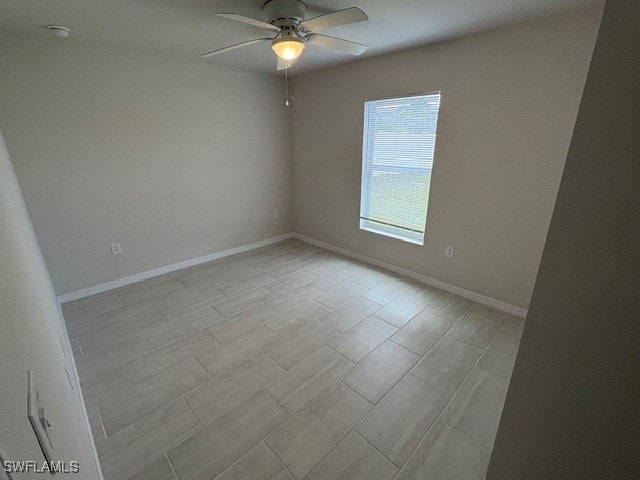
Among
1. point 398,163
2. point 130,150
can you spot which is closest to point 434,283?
point 398,163

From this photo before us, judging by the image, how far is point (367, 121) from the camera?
3.28 m

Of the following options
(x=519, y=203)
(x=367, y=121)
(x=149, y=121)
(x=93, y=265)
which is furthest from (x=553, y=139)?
(x=93, y=265)

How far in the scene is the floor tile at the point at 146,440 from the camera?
4.42ft

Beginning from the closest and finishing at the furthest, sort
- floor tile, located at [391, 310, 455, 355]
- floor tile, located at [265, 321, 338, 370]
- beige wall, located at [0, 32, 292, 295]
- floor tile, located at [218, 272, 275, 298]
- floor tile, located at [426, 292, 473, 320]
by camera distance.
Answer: floor tile, located at [265, 321, 338, 370] → floor tile, located at [391, 310, 455, 355] → beige wall, located at [0, 32, 292, 295] → floor tile, located at [426, 292, 473, 320] → floor tile, located at [218, 272, 275, 298]

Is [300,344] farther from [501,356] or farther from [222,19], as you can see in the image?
[222,19]

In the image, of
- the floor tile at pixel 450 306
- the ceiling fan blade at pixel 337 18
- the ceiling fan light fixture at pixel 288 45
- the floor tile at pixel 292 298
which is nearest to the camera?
the ceiling fan blade at pixel 337 18

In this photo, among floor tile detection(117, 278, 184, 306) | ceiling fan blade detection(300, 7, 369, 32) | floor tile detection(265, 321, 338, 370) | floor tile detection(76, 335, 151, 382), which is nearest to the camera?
ceiling fan blade detection(300, 7, 369, 32)

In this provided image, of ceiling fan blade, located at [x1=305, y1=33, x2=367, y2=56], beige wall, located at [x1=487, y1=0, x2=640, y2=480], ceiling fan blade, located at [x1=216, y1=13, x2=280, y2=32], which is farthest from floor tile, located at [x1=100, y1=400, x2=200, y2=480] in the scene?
ceiling fan blade, located at [x1=305, y1=33, x2=367, y2=56]

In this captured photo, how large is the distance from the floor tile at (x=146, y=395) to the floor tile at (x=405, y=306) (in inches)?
59.1

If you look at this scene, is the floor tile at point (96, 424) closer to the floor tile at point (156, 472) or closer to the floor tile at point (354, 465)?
the floor tile at point (156, 472)

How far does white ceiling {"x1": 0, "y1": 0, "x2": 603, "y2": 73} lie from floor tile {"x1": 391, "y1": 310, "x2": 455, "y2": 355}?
2284mm

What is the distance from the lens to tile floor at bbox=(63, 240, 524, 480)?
1387 mm

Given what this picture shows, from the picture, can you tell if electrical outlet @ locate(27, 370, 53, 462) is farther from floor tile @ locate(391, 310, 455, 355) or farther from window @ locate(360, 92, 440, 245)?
window @ locate(360, 92, 440, 245)

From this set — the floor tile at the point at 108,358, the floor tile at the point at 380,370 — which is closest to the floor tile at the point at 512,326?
the floor tile at the point at 380,370
